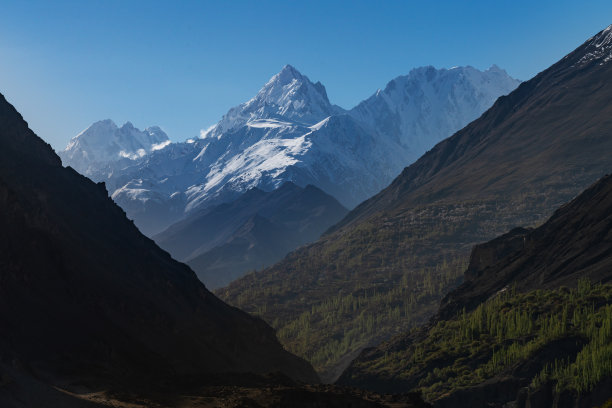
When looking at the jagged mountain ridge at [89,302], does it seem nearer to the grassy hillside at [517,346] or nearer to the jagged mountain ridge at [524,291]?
the jagged mountain ridge at [524,291]

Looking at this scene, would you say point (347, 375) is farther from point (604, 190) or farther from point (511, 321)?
point (604, 190)

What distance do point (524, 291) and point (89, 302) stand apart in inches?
3360

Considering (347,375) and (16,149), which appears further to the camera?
(347,375)

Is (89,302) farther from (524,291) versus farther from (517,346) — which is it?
(524,291)

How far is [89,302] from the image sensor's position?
84.5 meters

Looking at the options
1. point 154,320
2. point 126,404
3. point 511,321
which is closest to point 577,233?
point 511,321

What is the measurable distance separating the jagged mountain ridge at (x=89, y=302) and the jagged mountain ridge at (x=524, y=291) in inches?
798

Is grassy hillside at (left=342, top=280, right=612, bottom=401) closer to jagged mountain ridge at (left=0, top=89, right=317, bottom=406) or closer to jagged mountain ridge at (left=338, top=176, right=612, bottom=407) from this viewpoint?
jagged mountain ridge at (left=338, top=176, right=612, bottom=407)

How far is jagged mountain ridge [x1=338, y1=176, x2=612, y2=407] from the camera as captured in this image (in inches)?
3546

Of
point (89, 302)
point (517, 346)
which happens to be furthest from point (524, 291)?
point (89, 302)

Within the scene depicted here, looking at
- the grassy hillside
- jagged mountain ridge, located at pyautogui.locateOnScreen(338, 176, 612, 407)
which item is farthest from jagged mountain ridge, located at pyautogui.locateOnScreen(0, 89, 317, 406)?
the grassy hillside

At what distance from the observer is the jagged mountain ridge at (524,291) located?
90.1 meters

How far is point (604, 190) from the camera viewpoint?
14062 centimetres

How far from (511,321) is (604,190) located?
156 ft
